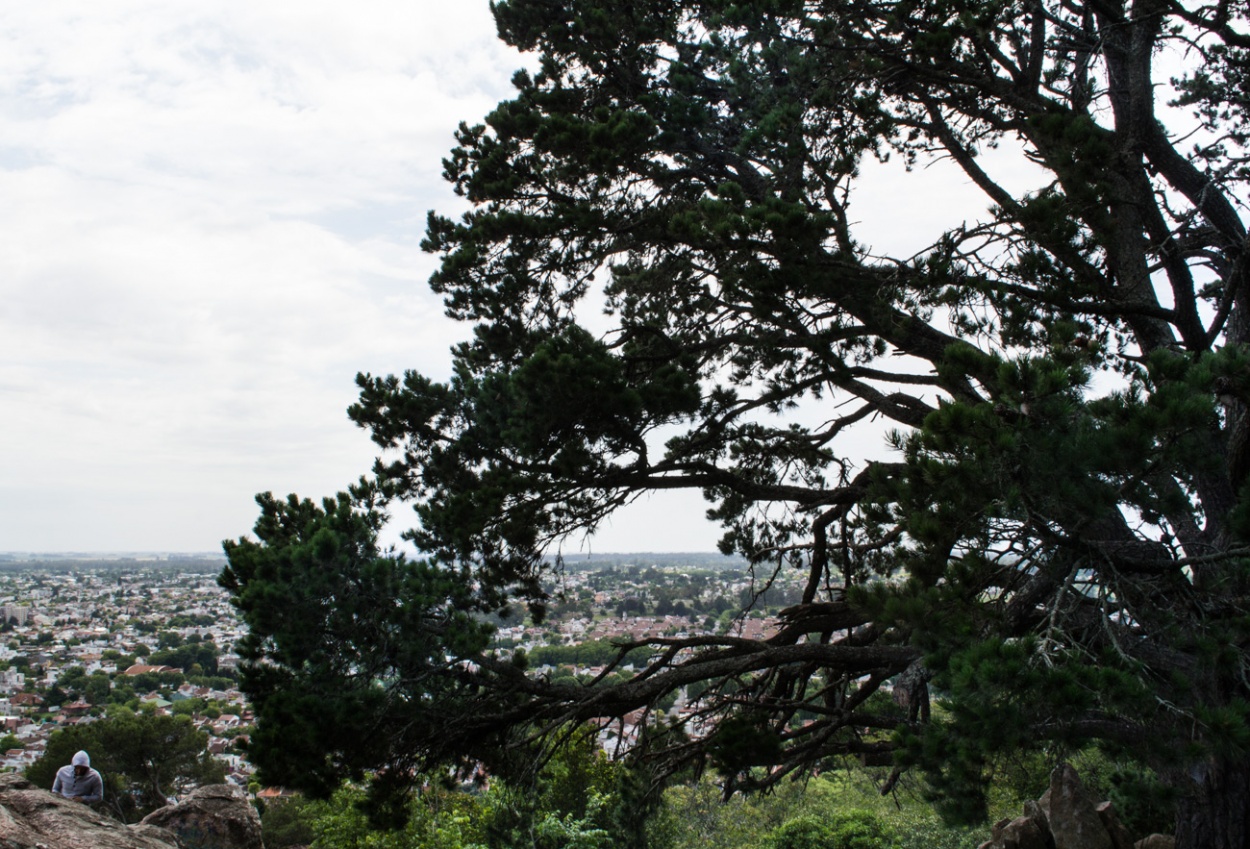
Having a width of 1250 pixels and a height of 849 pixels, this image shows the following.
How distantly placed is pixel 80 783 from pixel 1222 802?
29.6 feet

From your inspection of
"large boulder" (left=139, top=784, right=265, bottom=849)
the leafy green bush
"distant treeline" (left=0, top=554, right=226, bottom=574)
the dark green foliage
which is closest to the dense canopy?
"large boulder" (left=139, top=784, right=265, bottom=849)

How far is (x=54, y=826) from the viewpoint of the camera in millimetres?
5496

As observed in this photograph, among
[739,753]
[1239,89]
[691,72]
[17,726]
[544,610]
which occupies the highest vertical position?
[691,72]

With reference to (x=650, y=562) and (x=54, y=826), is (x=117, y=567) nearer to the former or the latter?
(x=650, y=562)

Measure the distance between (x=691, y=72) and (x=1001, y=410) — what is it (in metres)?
5.02

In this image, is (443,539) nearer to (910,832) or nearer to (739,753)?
(739,753)

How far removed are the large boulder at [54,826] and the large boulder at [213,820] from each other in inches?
125

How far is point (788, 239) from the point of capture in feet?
15.5

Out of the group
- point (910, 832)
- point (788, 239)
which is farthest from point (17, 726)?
point (788, 239)

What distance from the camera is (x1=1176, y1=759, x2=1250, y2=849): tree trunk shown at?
456cm

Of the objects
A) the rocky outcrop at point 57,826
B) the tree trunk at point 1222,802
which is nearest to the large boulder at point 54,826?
the rocky outcrop at point 57,826

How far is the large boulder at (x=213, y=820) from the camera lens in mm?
9294

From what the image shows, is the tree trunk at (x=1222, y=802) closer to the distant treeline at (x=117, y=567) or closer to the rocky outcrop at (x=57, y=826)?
the rocky outcrop at (x=57, y=826)

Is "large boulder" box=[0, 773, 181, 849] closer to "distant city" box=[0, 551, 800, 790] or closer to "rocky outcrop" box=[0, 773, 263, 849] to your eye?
"rocky outcrop" box=[0, 773, 263, 849]
